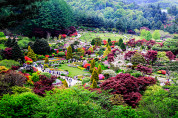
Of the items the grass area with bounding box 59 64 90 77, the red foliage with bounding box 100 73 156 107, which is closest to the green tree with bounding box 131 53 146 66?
the grass area with bounding box 59 64 90 77

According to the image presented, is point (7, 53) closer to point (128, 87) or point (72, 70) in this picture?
point (72, 70)

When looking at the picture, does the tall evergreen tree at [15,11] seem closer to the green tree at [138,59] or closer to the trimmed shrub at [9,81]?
the trimmed shrub at [9,81]

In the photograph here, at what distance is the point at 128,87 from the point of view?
61.2 ft

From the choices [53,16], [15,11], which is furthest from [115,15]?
[15,11]

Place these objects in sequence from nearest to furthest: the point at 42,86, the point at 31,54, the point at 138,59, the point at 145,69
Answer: the point at 42,86 < the point at 145,69 < the point at 138,59 < the point at 31,54

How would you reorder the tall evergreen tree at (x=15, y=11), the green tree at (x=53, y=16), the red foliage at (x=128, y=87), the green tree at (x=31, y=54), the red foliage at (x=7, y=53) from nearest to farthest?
the tall evergreen tree at (x=15, y=11)
the red foliage at (x=128, y=87)
the red foliage at (x=7, y=53)
the green tree at (x=31, y=54)
the green tree at (x=53, y=16)

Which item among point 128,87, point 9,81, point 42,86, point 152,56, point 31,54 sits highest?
point 9,81

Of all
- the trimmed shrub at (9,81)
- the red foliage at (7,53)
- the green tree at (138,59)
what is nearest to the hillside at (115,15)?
the green tree at (138,59)

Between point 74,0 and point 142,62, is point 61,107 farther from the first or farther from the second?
point 74,0

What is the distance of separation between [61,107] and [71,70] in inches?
886

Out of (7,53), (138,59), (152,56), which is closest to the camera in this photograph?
(7,53)

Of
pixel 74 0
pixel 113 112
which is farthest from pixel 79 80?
pixel 74 0

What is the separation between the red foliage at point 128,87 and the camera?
1764 cm

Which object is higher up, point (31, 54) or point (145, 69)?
point (31, 54)
